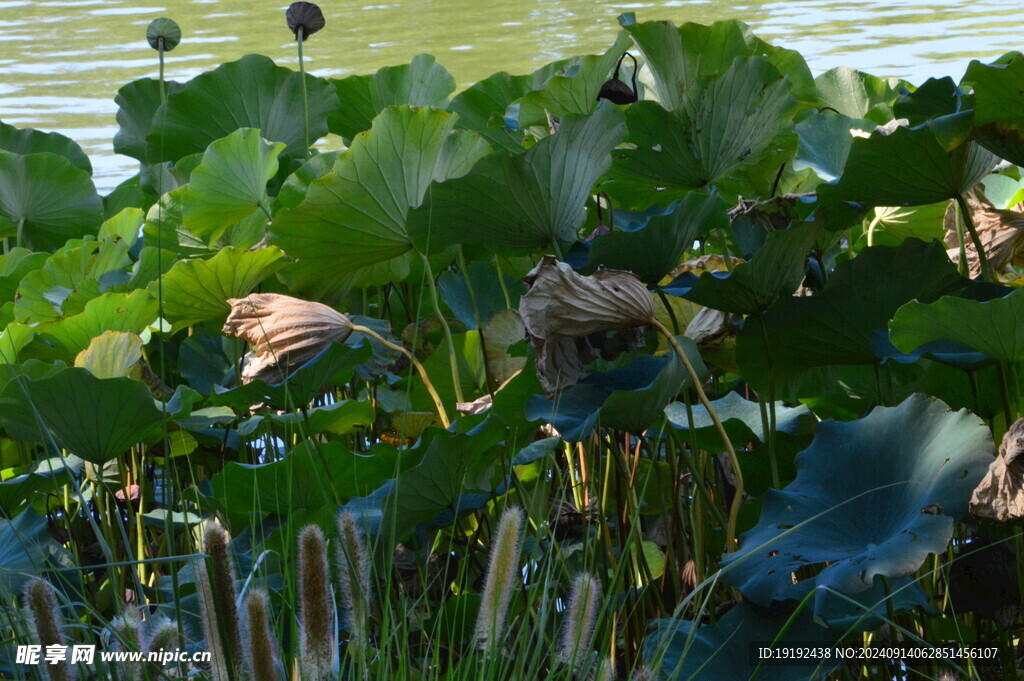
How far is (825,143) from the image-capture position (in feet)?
4.15

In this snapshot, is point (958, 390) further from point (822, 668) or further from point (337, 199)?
point (337, 199)

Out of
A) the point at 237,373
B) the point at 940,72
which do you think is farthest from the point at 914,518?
the point at 940,72

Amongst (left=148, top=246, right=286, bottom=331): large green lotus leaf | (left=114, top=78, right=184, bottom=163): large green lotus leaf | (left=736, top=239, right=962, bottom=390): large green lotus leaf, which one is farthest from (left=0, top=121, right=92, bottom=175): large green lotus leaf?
(left=736, top=239, right=962, bottom=390): large green lotus leaf

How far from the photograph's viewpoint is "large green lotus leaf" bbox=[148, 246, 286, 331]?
1129mm

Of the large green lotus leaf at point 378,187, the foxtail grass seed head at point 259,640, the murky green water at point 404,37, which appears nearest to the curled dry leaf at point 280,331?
the large green lotus leaf at point 378,187

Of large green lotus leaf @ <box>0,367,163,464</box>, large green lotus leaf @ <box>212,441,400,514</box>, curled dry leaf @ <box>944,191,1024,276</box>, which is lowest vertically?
large green lotus leaf @ <box>212,441,400,514</box>

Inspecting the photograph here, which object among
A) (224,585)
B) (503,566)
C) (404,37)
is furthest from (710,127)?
(404,37)

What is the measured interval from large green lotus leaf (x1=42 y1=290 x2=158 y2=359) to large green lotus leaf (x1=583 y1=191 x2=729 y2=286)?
1.49 feet

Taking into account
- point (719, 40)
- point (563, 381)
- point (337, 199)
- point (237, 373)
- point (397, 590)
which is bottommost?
point (397, 590)

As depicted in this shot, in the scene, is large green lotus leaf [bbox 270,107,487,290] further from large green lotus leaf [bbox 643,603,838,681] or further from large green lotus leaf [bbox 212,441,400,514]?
large green lotus leaf [bbox 643,603,838,681]

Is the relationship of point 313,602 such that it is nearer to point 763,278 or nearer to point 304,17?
point 763,278

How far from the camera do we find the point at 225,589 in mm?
587

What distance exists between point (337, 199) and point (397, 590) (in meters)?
0.38

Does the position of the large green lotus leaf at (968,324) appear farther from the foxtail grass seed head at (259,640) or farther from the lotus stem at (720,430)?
the foxtail grass seed head at (259,640)
